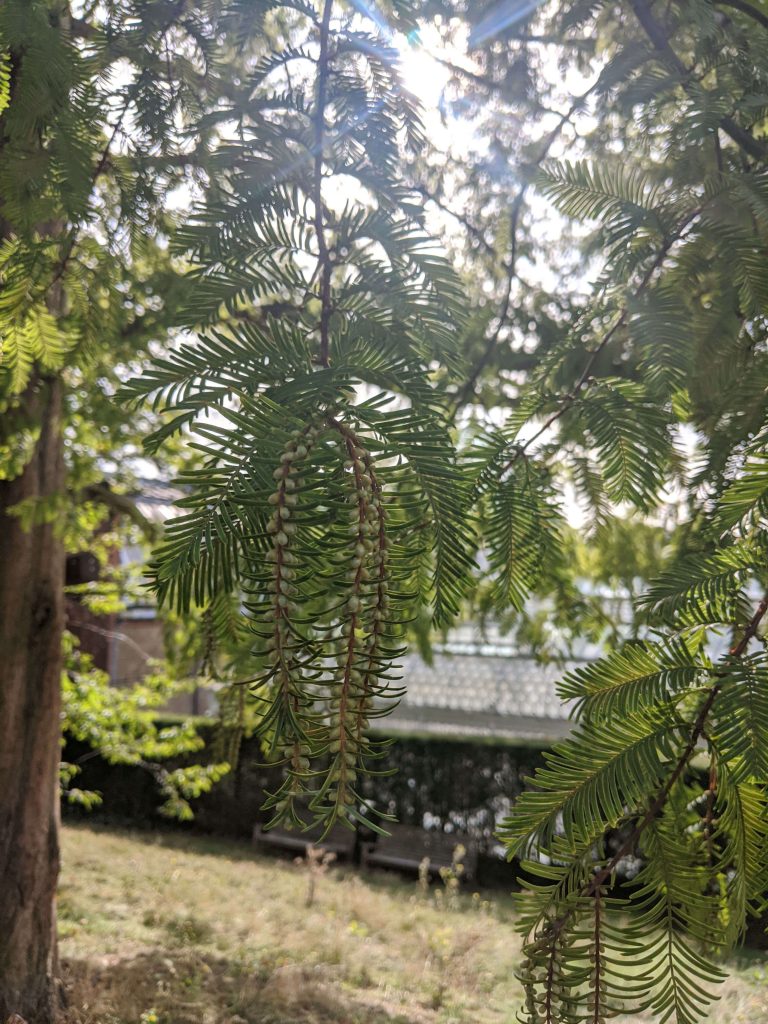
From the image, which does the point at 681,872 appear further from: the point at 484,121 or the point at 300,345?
the point at 484,121

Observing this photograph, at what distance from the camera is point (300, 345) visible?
0.80 meters

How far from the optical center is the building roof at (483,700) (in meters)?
10.9

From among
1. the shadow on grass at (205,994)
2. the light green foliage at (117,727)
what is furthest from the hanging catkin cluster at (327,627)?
the light green foliage at (117,727)

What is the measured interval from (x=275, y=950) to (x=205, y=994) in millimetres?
995

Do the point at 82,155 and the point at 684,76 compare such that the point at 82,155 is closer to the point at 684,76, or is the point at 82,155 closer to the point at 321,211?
the point at 321,211

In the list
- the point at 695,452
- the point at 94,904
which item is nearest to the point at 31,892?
the point at 94,904

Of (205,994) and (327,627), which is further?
(205,994)

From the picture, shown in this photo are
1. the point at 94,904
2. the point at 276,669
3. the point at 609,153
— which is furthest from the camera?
the point at 94,904

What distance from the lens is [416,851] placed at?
9109 millimetres

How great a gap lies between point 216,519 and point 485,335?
3261 millimetres

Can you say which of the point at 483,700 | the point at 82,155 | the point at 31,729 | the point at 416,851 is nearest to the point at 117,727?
the point at 31,729

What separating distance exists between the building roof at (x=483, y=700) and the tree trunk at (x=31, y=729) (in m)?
6.58

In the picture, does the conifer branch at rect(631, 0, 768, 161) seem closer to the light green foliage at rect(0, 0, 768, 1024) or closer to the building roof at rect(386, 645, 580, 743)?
the light green foliage at rect(0, 0, 768, 1024)

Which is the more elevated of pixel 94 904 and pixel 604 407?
pixel 604 407
